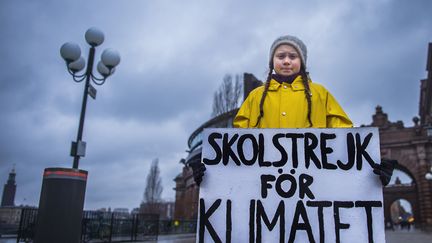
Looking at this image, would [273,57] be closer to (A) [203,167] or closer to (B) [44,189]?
(A) [203,167]

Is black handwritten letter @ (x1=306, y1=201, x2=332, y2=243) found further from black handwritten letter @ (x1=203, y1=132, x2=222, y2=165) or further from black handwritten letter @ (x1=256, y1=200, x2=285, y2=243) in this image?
black handwritten letter @ (x1=203, y1=132, x2=222, y2=165)

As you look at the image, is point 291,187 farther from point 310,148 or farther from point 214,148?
point 214,148

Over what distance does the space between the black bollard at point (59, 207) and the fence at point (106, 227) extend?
7.53 metres

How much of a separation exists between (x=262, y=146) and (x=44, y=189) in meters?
3.72

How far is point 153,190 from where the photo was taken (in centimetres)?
5919

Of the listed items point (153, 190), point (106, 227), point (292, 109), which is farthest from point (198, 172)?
point (153, 190)

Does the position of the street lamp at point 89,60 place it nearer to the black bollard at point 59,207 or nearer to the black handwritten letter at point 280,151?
the black bollard at point 59,207

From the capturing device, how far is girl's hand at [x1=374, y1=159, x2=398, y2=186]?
227cm

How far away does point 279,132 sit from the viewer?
8.25ft

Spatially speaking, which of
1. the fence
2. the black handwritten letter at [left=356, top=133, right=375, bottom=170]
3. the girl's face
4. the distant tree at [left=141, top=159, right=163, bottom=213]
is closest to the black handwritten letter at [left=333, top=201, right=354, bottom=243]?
the black handwritten letter at [left=356, top=133, right=375, bottom=170]

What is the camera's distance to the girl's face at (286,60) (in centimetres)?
305

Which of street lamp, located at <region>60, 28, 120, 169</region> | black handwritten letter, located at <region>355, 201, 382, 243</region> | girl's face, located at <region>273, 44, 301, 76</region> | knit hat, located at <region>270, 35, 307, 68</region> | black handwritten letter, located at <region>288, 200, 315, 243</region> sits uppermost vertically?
street lamp, located at <region>60, 28, 120, 169</region>

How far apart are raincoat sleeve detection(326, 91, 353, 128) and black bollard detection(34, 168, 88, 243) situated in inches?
148

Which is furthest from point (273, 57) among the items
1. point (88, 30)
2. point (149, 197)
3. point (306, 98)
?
point (149, 197)
